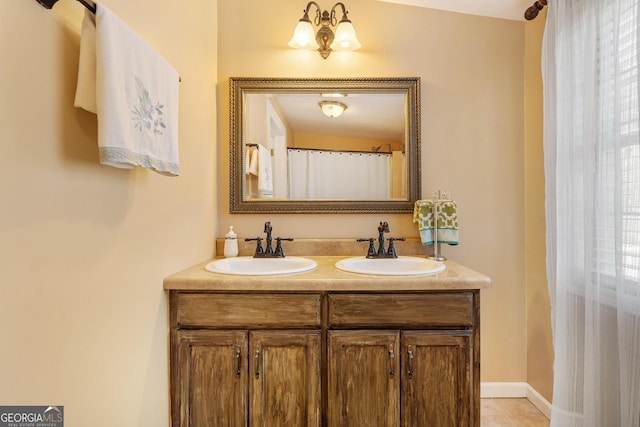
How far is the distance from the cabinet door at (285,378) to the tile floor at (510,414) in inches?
42.3

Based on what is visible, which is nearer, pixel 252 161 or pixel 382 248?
pixel 382 248

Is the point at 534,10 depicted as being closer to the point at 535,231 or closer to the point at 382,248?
the point at 535,231

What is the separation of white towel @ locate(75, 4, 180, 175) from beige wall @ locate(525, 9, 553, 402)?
195 cm

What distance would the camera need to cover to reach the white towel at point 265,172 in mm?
1888

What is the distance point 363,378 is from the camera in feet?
4.23

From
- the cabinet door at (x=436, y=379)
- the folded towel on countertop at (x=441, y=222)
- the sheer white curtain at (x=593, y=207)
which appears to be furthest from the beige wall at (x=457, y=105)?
the cabinet door at (x=436, y=379)

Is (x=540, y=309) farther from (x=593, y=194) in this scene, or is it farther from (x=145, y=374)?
(x=145, y=374)

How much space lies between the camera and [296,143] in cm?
188

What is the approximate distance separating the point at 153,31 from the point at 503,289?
7.49 feet

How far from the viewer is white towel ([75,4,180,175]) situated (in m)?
0.85

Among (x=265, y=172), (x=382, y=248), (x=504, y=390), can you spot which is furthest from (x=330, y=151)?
(x=504, y=390)

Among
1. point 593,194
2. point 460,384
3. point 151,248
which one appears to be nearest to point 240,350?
point 151,248

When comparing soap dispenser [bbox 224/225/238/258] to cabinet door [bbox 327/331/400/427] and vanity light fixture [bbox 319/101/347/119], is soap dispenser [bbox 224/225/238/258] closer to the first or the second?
cabinet door [bbox 327/331/400/427]

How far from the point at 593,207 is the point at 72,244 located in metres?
1.80
